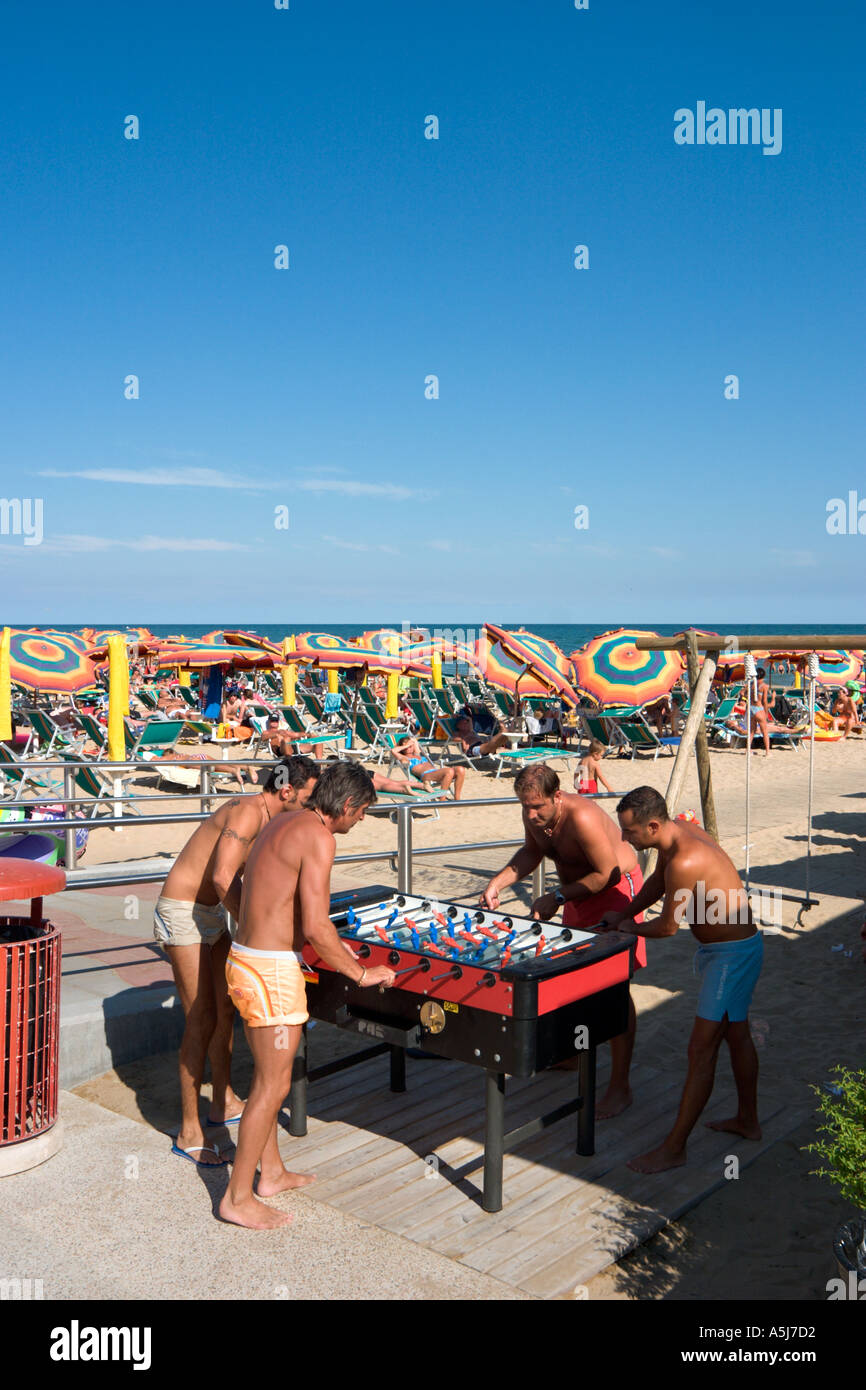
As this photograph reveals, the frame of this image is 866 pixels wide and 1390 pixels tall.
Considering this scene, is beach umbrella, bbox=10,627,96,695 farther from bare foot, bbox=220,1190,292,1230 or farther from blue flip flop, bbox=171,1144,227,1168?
bare foot, bbox=220,1190,292,1230

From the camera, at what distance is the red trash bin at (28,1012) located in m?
3.62

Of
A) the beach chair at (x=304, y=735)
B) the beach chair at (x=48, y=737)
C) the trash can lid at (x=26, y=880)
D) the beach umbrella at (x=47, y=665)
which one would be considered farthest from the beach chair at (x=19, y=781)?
→ the trash can lid at (x=26, y=880)

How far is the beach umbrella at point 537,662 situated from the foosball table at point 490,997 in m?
12.6

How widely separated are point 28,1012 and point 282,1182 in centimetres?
109

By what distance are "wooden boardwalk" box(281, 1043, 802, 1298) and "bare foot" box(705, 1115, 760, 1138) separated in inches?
1.4

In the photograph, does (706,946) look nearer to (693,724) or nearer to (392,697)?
(693,724)

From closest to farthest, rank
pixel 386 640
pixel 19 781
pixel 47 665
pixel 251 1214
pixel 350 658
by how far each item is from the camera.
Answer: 1. pixel 251 1214
2. pixel 19 781
3. pixel 47 665
4. pixel 350 658
5. pixel 386 640

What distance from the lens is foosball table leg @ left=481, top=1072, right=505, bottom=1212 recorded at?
11.6 ft

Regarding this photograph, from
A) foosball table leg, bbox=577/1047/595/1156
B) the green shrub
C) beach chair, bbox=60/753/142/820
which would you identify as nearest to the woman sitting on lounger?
beach chair, bbox=60/753/142/820

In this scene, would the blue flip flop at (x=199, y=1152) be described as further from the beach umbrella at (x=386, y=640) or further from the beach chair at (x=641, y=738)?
the beach umbrella at (x=386, y=640)

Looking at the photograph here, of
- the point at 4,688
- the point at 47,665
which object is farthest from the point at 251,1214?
the point at 47,665

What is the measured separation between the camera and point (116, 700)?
483 inches
